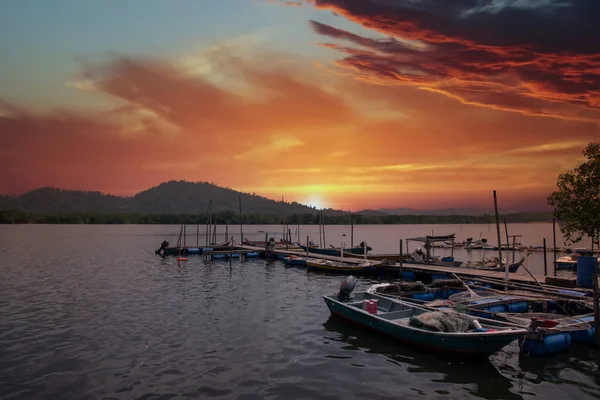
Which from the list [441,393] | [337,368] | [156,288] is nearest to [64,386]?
[337,368]

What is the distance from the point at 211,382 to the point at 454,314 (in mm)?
10077

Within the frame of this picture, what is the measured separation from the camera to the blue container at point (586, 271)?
25672mm

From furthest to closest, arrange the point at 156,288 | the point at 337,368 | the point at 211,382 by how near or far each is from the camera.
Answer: the point at 156,288
the point at 337,368
the point at 211,382

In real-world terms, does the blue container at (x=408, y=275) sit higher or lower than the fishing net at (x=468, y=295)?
lower

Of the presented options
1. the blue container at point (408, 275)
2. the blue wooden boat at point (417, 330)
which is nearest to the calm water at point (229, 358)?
the blue wooden boat at point (417, 330)

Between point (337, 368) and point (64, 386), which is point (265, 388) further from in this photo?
point (64, 386)

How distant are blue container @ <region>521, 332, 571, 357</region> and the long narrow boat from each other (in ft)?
81.4

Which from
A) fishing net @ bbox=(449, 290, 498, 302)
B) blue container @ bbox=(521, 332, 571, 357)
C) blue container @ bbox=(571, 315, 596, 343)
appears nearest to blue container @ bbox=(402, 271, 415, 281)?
fishing net @ bbox=(449, 290, 498, 302)

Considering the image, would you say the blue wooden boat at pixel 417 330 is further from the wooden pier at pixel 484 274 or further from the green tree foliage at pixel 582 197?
the green tree foliage at pixel 582 197

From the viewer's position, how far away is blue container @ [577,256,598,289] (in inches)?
1011

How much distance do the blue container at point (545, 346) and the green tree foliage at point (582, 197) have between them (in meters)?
16.1

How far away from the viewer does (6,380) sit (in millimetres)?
14711

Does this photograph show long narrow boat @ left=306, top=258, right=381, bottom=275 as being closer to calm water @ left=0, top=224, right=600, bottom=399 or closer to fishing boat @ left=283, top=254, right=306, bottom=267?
fishing boat @ left=283, top=254, right=306, bottom=267

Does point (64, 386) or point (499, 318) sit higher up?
point (499, 318)
